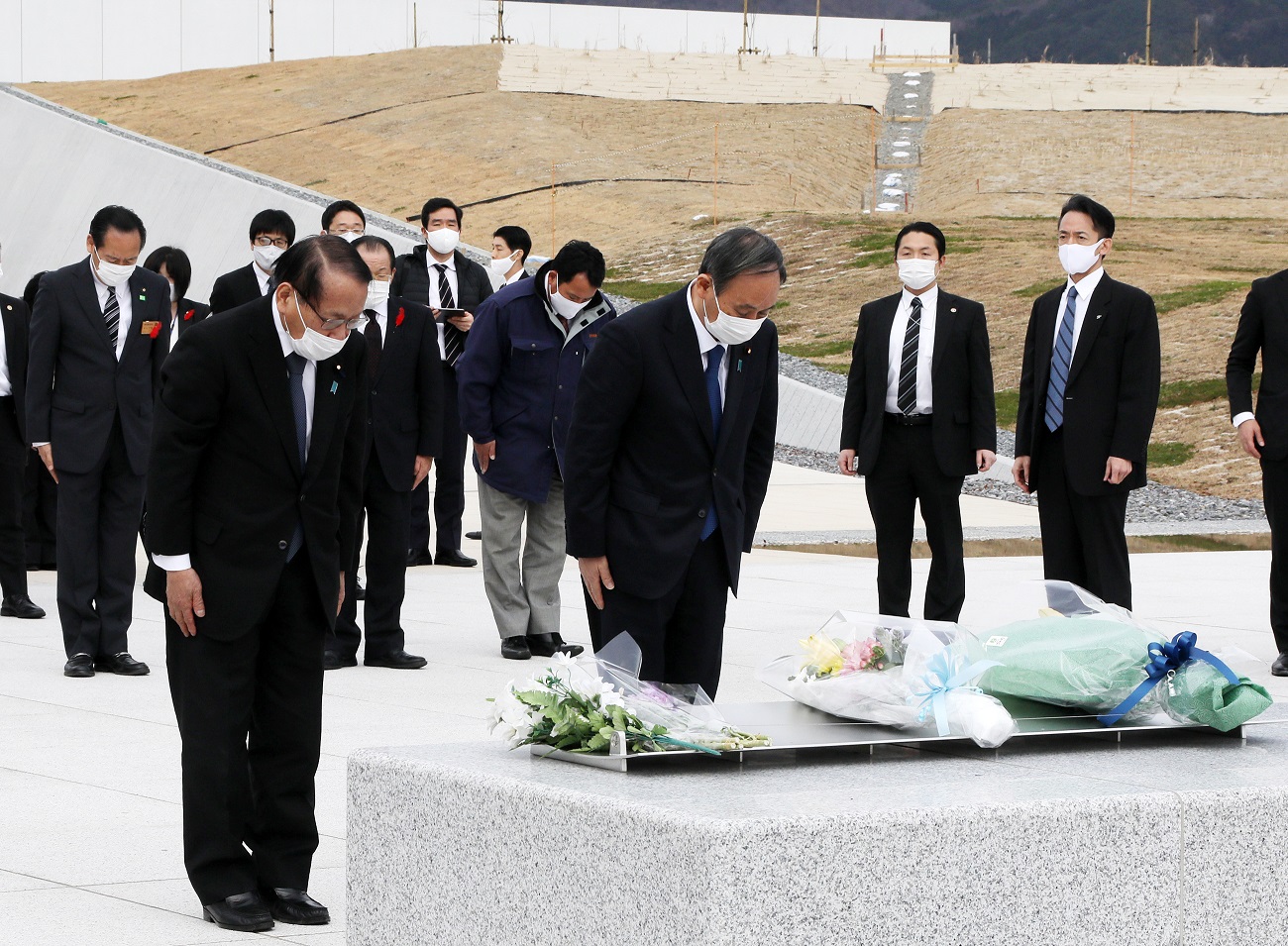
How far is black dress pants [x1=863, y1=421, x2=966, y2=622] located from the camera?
852cm

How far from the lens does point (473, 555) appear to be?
13000 millimetres

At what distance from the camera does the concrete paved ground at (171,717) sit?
4.63m

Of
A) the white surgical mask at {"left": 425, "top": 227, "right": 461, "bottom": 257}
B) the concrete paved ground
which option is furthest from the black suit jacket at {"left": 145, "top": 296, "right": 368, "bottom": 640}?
the white surgical mask at {"left": 425, "top": 227, "right": 461, "bottom": 257}

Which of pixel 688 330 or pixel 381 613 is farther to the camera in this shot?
pixel 381 613

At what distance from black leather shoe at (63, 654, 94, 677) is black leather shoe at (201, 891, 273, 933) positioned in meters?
3.82

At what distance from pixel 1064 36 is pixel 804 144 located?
63784 millimetres

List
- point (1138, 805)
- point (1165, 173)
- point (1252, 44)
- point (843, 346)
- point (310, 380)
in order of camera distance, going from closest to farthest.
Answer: point (1138, 805), point (310, 380), point (843, 346), point (1165, 173), point (1252, 44)

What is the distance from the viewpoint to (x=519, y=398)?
29.0ft

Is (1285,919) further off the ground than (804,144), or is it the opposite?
(804,144)

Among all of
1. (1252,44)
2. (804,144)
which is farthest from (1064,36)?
(804,144)

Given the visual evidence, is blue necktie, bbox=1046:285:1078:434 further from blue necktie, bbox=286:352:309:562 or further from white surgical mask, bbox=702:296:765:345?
blue necktie, bbox=286:352:309:562

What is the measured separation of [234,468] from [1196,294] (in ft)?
76.2

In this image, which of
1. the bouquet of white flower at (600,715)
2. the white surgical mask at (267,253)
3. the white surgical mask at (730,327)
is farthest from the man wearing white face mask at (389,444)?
the bouquet of white flower at (600,715)

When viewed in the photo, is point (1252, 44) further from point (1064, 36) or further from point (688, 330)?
point (688, 330)
